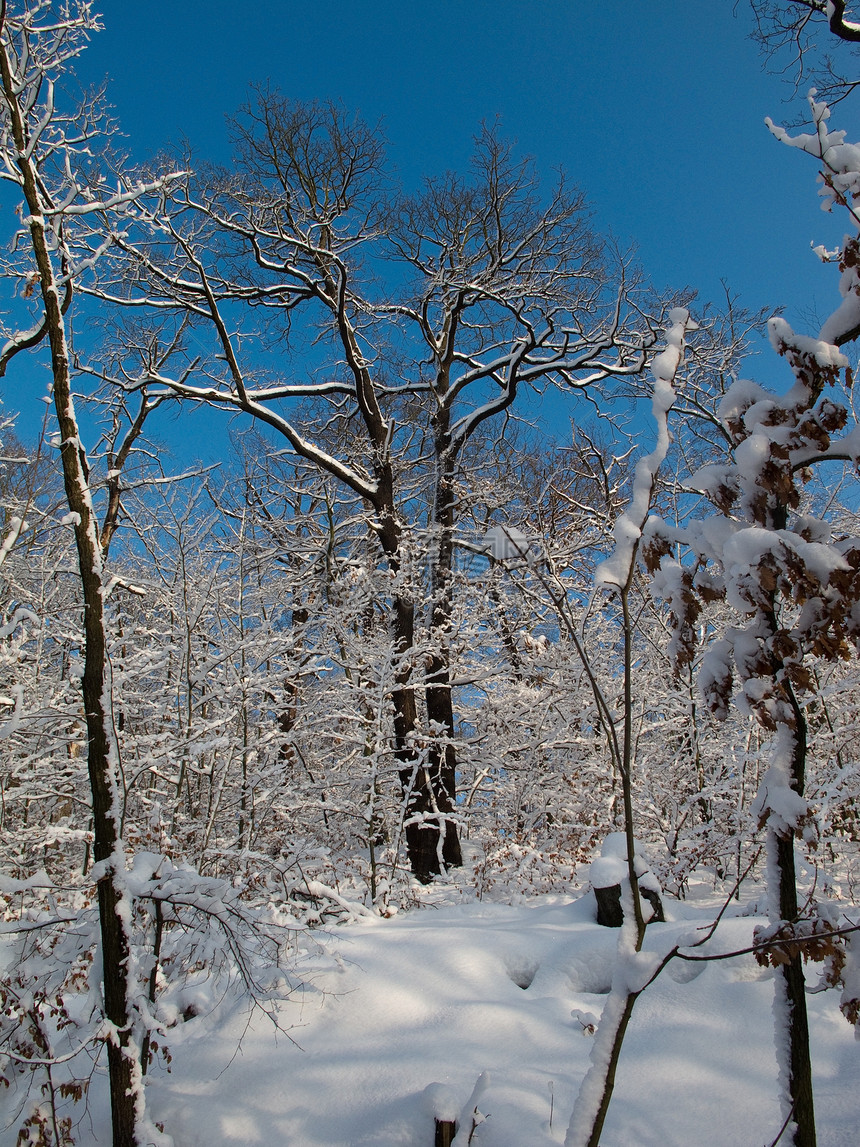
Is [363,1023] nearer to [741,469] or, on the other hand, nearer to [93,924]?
[93,924]

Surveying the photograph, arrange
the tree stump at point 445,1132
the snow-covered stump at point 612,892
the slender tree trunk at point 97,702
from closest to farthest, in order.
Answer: the tree stump at point 445,1132 → the slender tree trunk at point 97,702 → the snow-covered stump at point 612,892

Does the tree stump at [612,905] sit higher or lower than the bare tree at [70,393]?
lower

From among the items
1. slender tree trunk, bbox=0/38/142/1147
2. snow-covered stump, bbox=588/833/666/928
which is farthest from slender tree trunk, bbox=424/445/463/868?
slender tree trunk, bbox=0/38/142/1147

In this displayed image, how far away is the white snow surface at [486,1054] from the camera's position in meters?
2.75

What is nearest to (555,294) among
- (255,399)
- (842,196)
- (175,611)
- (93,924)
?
(255,399)

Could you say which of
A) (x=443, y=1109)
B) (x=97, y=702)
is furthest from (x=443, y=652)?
(x=443, y=1109)

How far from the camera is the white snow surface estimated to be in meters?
2.75

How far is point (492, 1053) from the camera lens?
3201 mm

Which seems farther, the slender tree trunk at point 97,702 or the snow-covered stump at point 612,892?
the snow-covered stump at point 612,892

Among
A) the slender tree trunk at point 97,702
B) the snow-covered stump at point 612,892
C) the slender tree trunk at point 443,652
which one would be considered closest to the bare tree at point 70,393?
the slender tree trunk at point 97,702

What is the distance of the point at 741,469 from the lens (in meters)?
2.07

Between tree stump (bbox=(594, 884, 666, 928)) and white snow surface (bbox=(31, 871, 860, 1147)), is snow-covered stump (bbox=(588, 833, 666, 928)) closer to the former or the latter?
tree stump (bbox=(594, 884, 666, 928))

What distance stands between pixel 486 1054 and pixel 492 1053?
31 millimetres

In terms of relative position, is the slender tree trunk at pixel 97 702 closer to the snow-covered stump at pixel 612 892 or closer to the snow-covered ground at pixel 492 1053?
the snow-covered ground at pixel 492 1053
